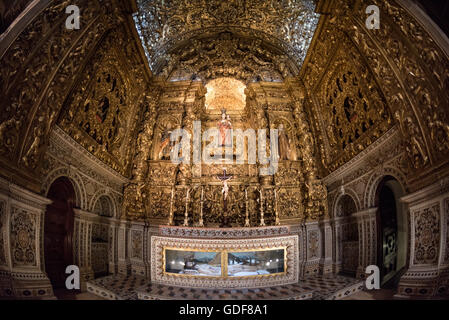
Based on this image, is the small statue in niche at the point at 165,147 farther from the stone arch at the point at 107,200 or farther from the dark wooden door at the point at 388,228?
the dark wooden door at the point at 388,228

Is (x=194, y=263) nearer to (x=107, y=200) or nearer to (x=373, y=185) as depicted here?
(x=107, y=200)

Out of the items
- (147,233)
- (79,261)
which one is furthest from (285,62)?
(79,261)

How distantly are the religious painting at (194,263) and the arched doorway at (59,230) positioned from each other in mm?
2525

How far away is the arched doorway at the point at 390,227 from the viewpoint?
5977mm

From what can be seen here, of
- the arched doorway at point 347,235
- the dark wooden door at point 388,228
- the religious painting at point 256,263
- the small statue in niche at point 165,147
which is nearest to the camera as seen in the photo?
the religious painting at point 256,263

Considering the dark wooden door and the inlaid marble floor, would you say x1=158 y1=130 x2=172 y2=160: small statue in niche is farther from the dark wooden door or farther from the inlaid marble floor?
the dark wooden door

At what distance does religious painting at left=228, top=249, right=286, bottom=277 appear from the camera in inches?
225

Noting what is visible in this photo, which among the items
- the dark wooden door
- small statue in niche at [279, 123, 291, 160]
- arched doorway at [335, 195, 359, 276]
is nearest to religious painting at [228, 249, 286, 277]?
arched doorway at [335, 195, 359, 276]

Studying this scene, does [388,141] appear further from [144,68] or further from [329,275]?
[144,68]

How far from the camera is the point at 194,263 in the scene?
570 centimetres

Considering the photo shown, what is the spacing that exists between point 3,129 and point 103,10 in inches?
155

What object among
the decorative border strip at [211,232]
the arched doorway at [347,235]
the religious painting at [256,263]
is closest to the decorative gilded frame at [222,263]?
the religious painting at [256,263]

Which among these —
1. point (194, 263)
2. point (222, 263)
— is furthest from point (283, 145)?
point (194, 263)

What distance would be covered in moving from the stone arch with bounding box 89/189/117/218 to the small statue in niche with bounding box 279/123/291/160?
21.8ft
